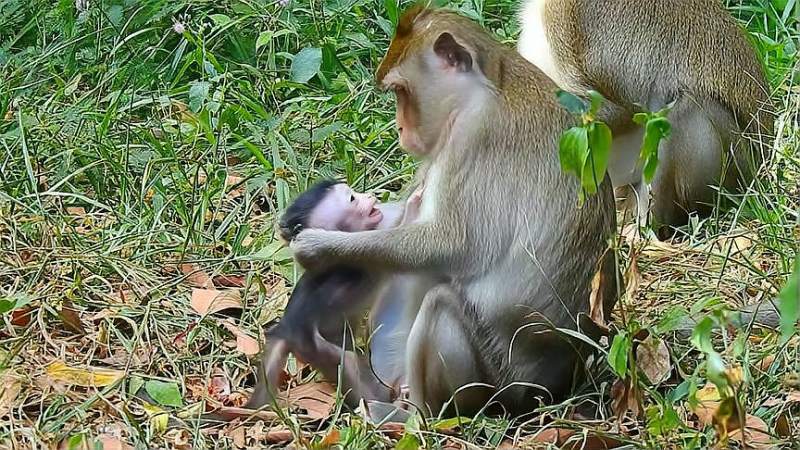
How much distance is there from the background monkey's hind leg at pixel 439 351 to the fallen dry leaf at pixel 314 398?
13.5 inches

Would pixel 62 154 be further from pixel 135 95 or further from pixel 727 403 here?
pixel 727 403

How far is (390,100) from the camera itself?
7.23m

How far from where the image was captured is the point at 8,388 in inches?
180

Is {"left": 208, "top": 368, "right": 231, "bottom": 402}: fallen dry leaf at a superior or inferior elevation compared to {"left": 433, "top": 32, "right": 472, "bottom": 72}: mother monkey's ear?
inferior

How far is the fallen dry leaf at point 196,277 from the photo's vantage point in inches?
218

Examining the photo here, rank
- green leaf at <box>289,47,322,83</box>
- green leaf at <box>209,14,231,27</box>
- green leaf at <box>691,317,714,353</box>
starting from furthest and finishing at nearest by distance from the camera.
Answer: green leaf at <box>209,14,231,27</box>
green leaf at <box>289,47,322,83</box>
green leaf at <box>691,317,714,353</box>

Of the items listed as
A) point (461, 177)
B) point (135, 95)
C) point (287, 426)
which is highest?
point (461, 177)

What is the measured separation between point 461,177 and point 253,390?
3.32ft

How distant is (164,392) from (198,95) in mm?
2586

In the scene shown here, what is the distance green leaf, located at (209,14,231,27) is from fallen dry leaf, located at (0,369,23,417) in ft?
10.7

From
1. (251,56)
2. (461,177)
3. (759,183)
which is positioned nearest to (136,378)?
(461,177)

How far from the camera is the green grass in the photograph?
4520 mm

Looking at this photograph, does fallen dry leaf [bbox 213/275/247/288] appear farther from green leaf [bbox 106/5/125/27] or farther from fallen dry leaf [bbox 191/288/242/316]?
green leaf [bbox 106/5/125/27]

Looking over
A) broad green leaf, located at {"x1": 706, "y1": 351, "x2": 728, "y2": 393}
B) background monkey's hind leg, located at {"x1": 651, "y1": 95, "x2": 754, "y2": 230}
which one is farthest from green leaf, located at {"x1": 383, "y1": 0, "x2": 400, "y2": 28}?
broad green leaf, located at {"x1": 706, "y1": 351, "x2": 728, "y2": 393}
